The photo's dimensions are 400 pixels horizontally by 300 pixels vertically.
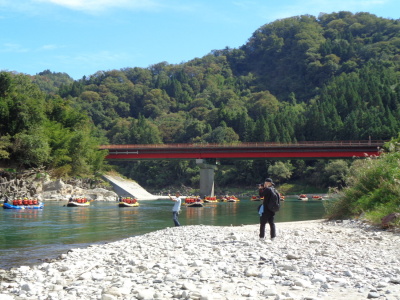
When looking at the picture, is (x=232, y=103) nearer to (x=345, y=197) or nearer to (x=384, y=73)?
(x=384, y=73)

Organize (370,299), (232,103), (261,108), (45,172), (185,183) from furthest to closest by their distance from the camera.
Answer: (232,103), (261,108), (185,183), (45,172), (370,299)

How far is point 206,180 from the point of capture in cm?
9112

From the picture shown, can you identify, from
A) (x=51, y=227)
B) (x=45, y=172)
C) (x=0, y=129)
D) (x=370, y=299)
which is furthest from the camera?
(x=45, y=172)

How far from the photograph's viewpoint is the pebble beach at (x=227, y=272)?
878 cm

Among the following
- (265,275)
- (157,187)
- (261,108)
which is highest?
(261,108)

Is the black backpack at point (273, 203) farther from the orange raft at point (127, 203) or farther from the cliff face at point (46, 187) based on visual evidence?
the cliff face at point (46, 187)

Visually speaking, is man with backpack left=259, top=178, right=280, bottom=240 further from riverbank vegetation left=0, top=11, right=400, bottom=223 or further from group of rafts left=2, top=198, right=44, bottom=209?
group of rafts left=2, top=198, right=44, bottom=209

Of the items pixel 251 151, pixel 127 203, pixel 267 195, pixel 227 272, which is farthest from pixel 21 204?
pixel 251 151

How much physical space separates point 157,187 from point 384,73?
245 ft

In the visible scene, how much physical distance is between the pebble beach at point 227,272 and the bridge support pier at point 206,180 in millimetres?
73982

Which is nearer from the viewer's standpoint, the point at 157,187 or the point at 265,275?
the point at 265,275

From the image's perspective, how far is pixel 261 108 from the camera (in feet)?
509

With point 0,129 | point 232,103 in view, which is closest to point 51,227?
point 0,129

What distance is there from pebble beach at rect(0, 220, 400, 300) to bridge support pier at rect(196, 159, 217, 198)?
74.0m
